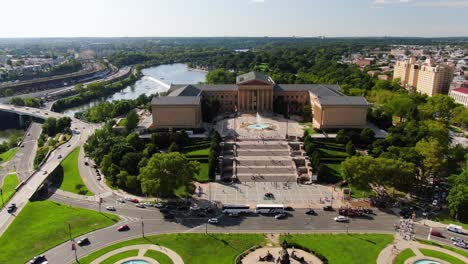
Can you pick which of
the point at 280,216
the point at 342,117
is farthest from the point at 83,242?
the point at 342,117

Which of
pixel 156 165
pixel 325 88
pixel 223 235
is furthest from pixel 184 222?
pixel 325 88

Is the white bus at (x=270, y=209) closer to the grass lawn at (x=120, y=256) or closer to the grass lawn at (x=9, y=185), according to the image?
the grass lawn at (x=120, y=256)

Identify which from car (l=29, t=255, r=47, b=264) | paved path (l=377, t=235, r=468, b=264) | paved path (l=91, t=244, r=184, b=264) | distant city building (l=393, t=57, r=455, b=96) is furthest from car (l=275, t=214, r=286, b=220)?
distant city building (l=393, t=57, r=455, b=96)

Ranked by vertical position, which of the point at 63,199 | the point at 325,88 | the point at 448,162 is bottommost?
the point at 63,199

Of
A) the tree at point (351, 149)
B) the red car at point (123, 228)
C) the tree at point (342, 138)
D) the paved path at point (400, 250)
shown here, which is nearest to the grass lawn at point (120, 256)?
the red car at point (123, 228)

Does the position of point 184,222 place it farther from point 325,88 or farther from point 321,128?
point 325,88

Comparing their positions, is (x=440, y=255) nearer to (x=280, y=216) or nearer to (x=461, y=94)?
(x=280, y=216)
